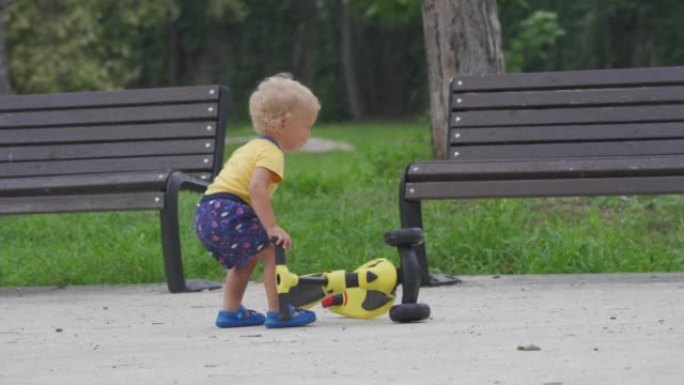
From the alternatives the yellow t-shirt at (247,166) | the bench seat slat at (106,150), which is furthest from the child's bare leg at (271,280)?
the bench seat slat at (106,150)

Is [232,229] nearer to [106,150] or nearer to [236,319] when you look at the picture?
[236,319]

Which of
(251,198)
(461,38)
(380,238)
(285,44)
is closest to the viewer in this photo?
(251,198)

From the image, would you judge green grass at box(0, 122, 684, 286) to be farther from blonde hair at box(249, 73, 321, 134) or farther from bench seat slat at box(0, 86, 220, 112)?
blonde hair at box(249, 73, 321, 134)

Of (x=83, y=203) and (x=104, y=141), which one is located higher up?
(x=104, y=141)

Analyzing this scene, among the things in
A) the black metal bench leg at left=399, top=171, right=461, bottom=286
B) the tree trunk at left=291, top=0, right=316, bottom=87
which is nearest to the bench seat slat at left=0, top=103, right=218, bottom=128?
the black metal bench leg at left=399, top=171, right=461, bottom=286

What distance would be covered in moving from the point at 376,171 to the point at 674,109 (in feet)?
14.5

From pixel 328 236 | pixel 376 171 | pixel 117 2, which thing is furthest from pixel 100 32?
pixel 328 236

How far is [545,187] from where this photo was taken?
24.3 feet

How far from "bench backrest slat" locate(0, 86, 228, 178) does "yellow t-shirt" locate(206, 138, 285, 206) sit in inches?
73.7

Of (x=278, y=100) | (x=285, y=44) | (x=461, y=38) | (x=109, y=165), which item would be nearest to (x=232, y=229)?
(x=278, y=100)

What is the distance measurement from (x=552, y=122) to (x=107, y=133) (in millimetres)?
2257

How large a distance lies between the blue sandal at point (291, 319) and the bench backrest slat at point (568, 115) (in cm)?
194

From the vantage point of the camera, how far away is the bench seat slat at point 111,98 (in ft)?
27.4

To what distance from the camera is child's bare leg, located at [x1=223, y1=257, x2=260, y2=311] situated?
20.8ft
